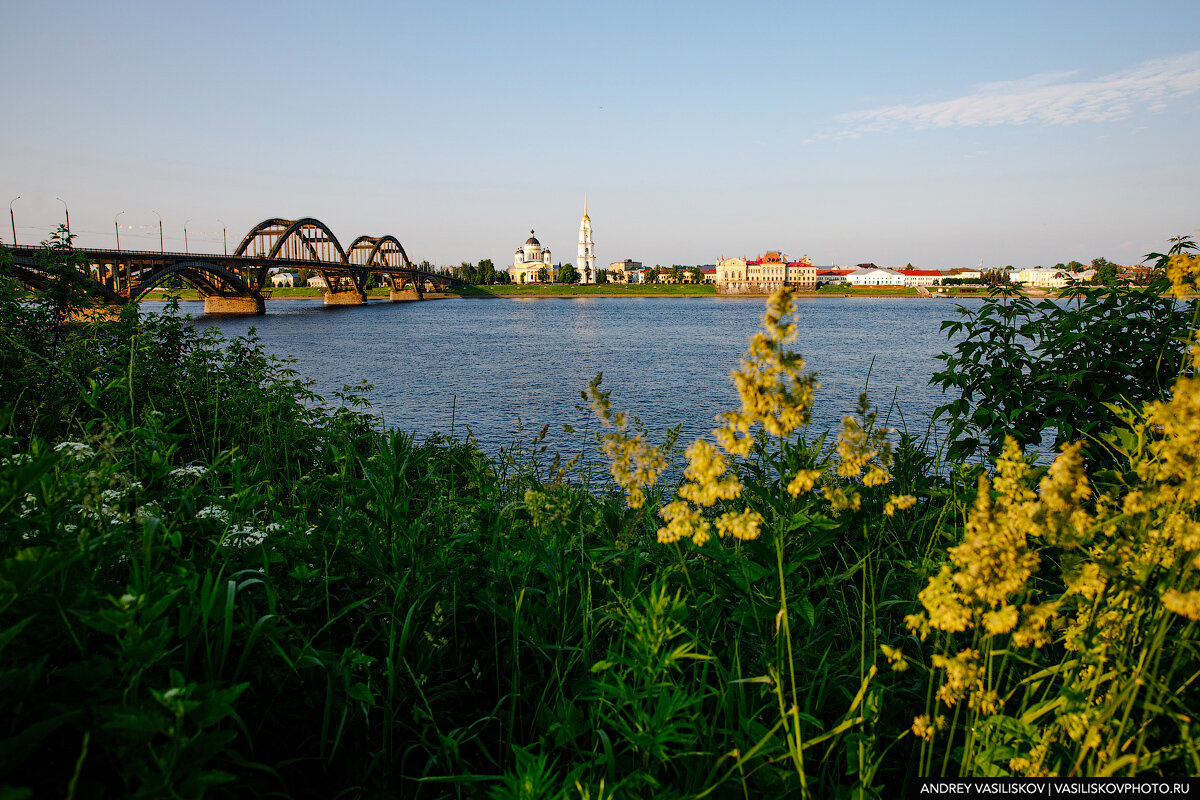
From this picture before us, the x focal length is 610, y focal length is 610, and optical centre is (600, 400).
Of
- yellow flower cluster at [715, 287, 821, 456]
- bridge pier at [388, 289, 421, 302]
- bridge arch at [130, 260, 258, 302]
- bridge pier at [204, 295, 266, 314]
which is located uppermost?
bridge pier at [388, 289, 421, 302]

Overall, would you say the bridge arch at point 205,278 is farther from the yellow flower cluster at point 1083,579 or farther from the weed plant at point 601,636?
the yellow flower cluster at point 1083,579

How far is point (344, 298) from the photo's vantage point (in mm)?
105000

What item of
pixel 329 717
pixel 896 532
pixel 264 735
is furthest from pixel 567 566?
pixel 896 532

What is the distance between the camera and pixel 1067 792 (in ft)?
5.71

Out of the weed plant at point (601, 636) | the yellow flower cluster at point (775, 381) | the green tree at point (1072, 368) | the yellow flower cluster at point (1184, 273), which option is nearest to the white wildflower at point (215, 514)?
the weed plant at point (601, 636)

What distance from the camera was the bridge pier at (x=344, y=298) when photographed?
104 meters

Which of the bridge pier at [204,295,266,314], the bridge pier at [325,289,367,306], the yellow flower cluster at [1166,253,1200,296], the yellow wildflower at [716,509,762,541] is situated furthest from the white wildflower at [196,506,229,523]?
the bridge pier at [325,289,367,306]

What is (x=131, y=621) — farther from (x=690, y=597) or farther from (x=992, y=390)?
(x=992, y=390)

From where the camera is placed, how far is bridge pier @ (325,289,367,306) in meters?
104

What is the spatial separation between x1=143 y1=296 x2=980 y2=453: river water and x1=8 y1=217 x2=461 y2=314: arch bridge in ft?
20.4

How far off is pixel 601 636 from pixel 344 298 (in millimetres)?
112628

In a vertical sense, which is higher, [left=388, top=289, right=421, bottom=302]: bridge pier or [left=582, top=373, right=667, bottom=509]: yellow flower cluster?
[left=388, top=289, right=421, bottom=302]: bridge pier

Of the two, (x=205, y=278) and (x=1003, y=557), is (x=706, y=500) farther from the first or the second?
(x=205, y=278)

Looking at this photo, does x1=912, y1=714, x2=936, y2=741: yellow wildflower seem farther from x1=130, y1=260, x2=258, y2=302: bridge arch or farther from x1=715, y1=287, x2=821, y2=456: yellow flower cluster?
x1=130, y1=260, x2=258, y2=302: bridge arch
